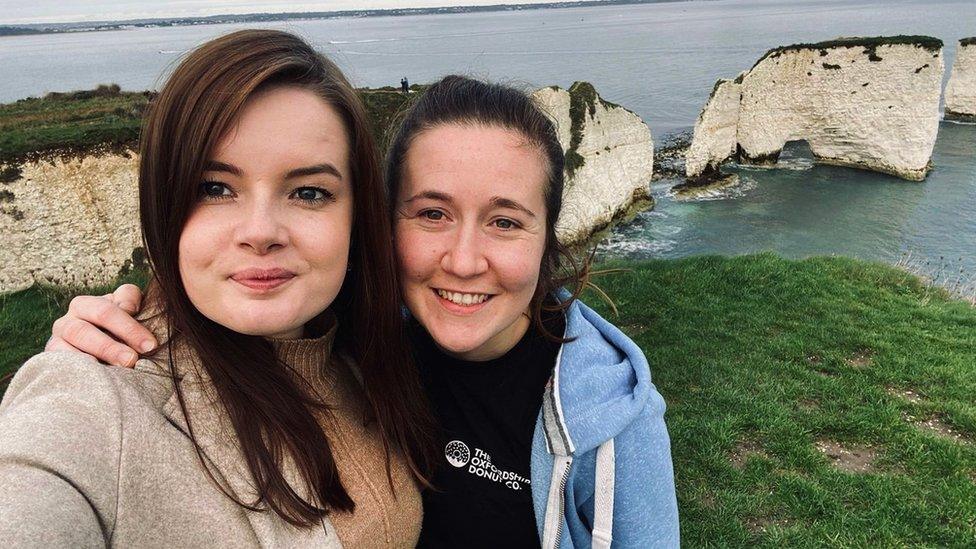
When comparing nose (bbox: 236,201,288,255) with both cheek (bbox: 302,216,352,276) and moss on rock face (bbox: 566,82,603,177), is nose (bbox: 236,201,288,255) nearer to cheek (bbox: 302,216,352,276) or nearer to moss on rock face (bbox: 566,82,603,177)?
cheek (bbox: 302,216,352,276)

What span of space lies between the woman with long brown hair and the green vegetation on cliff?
4379 mm

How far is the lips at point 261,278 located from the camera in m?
1.43

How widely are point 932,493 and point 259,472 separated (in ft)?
16.3

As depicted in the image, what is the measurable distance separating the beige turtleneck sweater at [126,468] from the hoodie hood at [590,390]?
2.20 feet

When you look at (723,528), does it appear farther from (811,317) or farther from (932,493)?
(811,317)

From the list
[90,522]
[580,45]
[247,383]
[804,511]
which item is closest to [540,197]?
[247,383]

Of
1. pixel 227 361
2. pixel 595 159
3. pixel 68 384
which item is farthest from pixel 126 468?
pixel 595 159

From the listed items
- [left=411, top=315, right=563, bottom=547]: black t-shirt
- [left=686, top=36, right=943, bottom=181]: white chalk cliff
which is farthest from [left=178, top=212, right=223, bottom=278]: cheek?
[left=686, top=36, right=943, bottom=181]: white chalk cliff

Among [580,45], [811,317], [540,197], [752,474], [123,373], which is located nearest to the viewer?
[123,373]

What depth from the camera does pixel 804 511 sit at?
4.16 m

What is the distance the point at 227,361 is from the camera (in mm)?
1527

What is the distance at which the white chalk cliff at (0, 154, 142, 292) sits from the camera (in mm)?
11523

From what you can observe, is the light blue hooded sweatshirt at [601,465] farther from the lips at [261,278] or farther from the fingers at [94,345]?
the fingers at [94,345]

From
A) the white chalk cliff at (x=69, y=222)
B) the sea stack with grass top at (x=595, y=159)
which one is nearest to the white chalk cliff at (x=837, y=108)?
the sea stack with grass top at (x=595, y=159)
